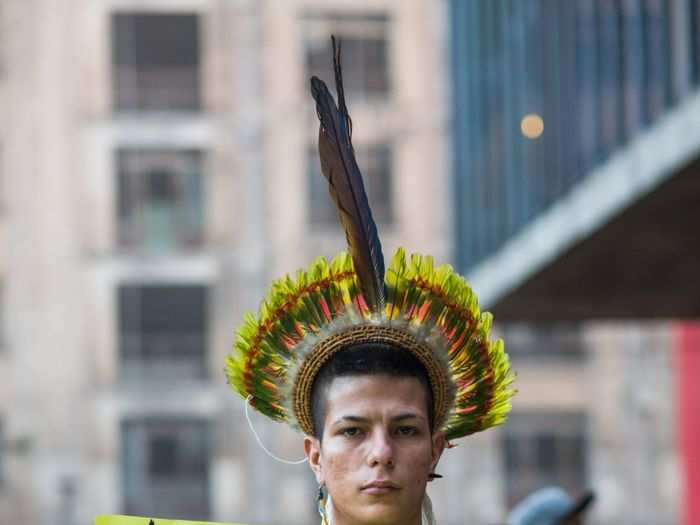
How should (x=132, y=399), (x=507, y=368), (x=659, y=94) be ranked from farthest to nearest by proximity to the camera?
(x=132, y=399) → (x=659, y=94) → (x=507, y=368)

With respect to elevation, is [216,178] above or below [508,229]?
above

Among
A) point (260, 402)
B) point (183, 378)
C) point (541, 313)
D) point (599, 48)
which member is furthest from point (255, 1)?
point (260, 402)

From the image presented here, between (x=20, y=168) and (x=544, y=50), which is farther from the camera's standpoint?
(x=20, y=168)

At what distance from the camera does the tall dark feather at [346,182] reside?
453cm

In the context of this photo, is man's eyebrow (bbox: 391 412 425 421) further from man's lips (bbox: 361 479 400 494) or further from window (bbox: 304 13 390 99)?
window (bbox: 304 13 390 99)

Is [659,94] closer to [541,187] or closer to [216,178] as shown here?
[541,187]

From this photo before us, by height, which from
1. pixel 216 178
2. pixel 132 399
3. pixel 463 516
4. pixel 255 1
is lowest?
pixel 463 516

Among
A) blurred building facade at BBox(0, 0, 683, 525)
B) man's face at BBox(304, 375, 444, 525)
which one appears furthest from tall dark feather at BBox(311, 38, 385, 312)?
blurred building facade at BBox(0, 0, 683, 525)

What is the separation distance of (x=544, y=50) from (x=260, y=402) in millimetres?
15909

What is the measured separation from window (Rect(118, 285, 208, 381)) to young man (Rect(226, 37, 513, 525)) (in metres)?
40.0

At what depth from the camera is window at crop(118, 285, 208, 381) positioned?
4475 centimetres

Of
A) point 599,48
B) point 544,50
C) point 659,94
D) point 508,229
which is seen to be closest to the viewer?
point 659,94

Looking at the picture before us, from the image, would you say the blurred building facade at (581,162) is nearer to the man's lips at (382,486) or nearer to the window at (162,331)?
the man's lips at (382,486)

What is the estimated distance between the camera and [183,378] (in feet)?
146
